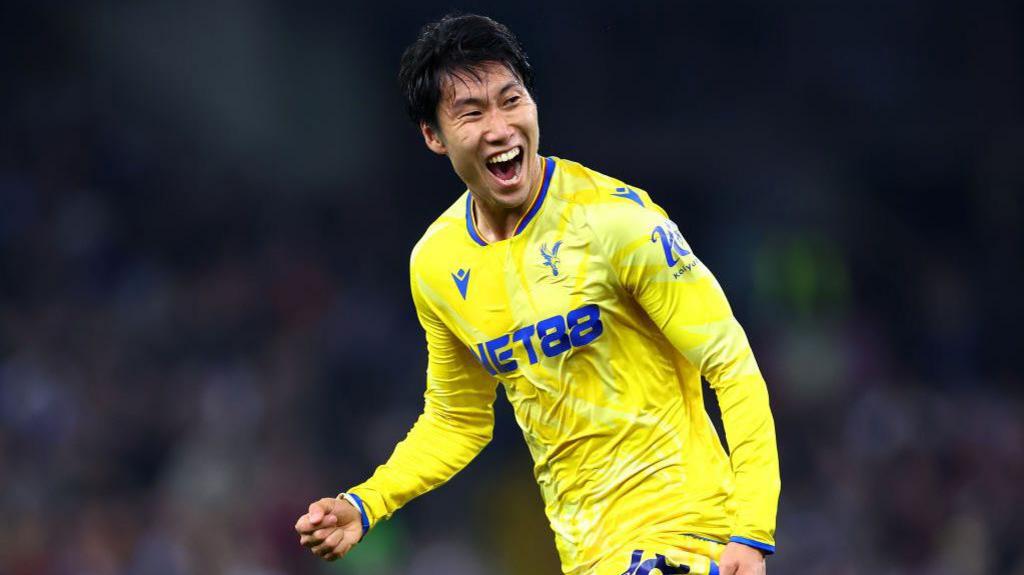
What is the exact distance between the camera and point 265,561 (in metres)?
7.37

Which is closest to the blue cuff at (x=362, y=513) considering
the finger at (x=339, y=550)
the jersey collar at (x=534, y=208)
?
the finger at (x=339, y=550)

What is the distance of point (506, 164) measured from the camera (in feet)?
11.2

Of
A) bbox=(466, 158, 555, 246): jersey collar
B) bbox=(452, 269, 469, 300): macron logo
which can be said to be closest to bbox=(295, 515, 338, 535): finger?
bbox=(452, 269, 469, 300): macron logo

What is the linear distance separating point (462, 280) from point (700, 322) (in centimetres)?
66

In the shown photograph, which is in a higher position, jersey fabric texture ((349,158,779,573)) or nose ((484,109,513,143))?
nose ((484,109,513,143))

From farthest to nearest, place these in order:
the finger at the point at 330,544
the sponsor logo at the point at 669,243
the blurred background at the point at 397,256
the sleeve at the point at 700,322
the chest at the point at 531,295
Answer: the blurred background at the point at 397,256
the finger at the point at 330,544
the chest at the point at 531,295
the sponsor logo at the point at 669,243
the sleeve at the point at 700,322

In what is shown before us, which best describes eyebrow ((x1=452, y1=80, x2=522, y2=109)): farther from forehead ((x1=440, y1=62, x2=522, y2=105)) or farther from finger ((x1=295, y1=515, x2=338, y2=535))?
finger ((x1=295, y1=515, x2=338, y2=535))

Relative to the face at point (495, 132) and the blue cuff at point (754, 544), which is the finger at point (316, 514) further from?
the blue cuff at point (754, 544)

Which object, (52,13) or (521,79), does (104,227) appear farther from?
(521,79)

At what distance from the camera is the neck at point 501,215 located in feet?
11.2

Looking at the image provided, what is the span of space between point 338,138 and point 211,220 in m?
0.98

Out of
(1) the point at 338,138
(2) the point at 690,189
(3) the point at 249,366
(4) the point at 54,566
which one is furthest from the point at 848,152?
(4) the point at 54,566

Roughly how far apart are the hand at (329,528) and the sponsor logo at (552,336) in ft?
1.90

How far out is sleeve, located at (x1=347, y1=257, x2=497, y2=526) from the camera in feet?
12.2
